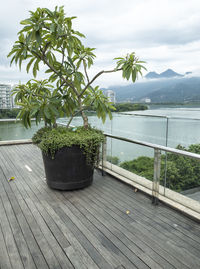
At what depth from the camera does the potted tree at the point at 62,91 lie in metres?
2.53

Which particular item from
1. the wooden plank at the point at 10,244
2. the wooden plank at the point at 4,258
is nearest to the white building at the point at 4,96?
the wooden plank at the point at 10,244

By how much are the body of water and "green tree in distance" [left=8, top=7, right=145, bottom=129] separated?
367 millimetres

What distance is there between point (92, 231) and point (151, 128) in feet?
5.02

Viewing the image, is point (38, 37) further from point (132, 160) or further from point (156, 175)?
point (156, 175)

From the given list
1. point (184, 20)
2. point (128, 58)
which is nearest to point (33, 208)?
point (128, 58)

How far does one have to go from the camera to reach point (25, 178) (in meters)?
3.41

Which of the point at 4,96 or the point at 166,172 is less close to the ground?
the point at 4,96

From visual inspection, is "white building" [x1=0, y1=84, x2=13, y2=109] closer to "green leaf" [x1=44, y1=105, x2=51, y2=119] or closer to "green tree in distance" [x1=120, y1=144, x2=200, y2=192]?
"green leaf" [x1=44, y1=105, x2=51, y2=119]

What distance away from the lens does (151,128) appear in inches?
108

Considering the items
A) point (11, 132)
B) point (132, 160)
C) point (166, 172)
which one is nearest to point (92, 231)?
point (166, 172)

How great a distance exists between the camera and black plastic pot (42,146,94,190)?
2.69 meters

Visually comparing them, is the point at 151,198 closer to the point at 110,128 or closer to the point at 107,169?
the point at 107,169

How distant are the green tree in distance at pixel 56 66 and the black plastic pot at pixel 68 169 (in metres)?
0.54

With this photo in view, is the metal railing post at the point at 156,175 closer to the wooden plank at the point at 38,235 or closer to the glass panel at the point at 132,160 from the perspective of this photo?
the glass panel at the point at 132,160
